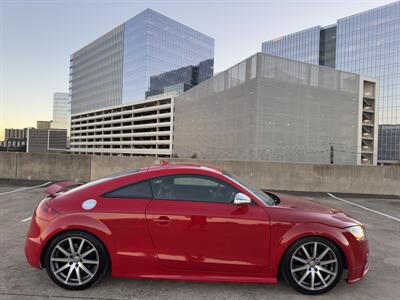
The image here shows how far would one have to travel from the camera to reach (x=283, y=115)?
45875 millimetres

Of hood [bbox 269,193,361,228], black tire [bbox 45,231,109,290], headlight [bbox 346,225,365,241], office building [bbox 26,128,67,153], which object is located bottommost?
black tire [bbox 45,231,109,290]

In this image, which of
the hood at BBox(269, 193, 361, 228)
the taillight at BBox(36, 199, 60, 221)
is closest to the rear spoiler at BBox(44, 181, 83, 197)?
the taillight at BBox(36, 199, 60, 221)

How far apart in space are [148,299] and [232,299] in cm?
87

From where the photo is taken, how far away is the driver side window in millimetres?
3391

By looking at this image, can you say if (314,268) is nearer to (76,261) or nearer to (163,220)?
(163,220)

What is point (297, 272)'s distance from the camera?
3.35 metres

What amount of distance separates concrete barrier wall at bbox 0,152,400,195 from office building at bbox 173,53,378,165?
3027 cm

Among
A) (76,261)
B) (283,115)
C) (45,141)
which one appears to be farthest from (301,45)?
(45,141)

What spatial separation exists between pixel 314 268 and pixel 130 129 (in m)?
103

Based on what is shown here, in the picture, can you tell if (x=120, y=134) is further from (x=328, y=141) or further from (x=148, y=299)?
(x=148, y=299)

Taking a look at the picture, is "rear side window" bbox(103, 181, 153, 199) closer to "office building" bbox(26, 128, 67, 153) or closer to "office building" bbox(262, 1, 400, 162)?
"office building" bbox(262, 1, 400, 162)

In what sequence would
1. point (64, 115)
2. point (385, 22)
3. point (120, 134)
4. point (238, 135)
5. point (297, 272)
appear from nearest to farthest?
1. point (297, 272)
2. point (238, 135)
3. point (385, 22)
4. point (120, 134)
5. point (64, 115)

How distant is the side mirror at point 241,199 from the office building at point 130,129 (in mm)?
78126

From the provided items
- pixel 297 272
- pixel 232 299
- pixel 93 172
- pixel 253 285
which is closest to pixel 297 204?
pixel 297 272
